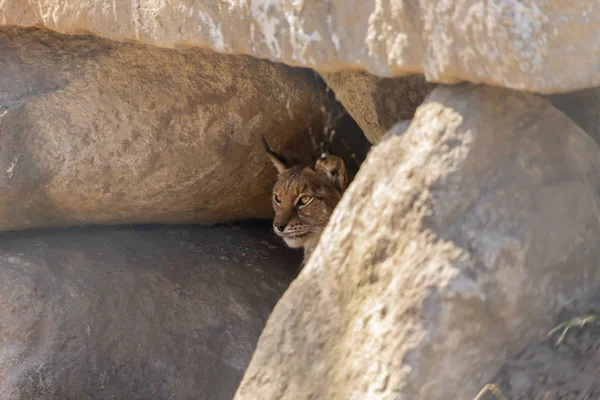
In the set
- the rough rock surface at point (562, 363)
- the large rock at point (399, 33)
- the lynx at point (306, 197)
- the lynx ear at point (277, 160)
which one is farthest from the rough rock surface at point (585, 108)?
the lynx at point (306, 197)

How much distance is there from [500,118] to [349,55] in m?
0.47

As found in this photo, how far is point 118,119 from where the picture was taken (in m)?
3.80

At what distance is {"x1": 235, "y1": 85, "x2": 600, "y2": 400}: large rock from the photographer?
6.51 feet

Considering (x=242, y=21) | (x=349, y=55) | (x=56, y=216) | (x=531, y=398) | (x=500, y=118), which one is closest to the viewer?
(x=531, y=398)

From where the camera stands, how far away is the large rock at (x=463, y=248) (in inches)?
78.1

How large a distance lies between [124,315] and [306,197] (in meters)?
1.28

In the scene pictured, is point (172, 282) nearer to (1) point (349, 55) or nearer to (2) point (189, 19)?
(2) point (189, 19)

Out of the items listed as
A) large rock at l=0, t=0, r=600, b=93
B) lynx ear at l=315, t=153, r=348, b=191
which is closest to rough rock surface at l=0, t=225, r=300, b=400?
lynx ear at l=315, t=153, r=348, b=191

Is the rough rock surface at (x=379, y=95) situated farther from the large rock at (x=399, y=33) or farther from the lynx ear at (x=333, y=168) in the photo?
the lynx ear at (x=333, y=168)

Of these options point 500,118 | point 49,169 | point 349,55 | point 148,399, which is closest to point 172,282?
point 148,399

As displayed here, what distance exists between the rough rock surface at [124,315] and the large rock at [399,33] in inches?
60.6

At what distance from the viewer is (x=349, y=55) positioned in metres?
2.26

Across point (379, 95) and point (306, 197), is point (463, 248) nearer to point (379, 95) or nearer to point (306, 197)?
point (379, 95)

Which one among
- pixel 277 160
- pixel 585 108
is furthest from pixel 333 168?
pixel 585 108
